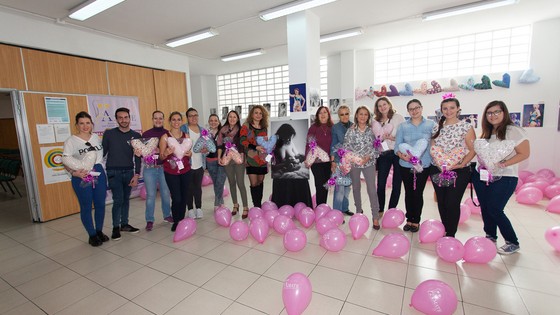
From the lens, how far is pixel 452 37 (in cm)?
603

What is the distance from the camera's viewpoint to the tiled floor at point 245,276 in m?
2.04

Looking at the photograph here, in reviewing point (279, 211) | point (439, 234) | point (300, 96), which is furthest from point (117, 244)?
point (439, 234)

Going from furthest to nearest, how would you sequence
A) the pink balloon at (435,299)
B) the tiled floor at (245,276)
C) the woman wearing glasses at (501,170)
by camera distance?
the woman wearing glasses at (501,170)
the tiled floor at (245,276)
the pink balloon at (435,299)

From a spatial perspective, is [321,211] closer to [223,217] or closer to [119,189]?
[223,217]

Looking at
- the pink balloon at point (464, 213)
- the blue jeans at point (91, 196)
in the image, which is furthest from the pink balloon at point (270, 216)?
the pink balloon at point (464, 213)

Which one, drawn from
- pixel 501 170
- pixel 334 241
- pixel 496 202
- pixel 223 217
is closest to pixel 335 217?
pixel 334 241

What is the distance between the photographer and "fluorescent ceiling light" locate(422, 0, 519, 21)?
4078 mm

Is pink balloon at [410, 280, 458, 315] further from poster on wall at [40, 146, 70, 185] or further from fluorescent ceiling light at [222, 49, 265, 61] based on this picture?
fluorescent ceiling light at [222, 49, 265, 61]

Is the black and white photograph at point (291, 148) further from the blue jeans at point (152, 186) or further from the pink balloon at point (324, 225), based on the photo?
the blue jeans at point (152, 186)

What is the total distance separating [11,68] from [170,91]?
2655 millimetres

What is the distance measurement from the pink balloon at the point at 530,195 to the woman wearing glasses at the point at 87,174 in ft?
19.4

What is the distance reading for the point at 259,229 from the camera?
10.0 feet

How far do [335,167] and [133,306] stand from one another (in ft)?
8.22

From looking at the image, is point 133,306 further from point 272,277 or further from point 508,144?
point 508,144
